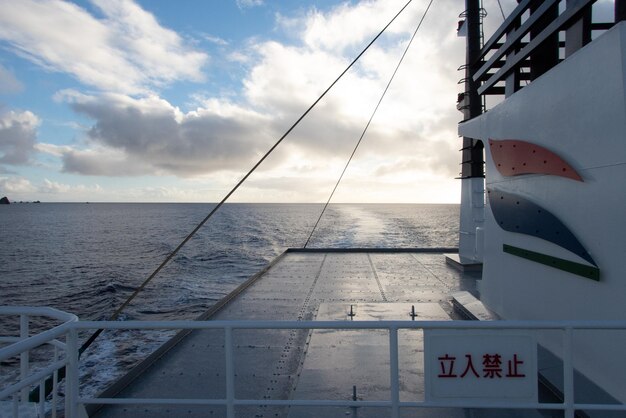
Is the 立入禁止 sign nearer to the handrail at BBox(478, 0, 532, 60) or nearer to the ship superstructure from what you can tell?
the ship superstructure

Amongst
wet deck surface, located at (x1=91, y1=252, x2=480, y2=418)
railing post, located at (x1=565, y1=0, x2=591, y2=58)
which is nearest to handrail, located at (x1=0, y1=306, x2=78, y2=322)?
wet deck surface, located at (x1=91, y1=252, x2=480, y2=418)

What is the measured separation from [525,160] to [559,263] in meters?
1.60

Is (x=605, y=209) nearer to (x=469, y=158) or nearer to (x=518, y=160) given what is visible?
(x=518, y=160)

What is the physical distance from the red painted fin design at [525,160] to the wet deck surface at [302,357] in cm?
293

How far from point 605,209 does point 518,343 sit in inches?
83.6

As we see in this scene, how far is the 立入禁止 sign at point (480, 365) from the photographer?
3.08 m

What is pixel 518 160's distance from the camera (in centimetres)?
626

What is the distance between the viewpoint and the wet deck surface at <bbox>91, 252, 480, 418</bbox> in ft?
15.8

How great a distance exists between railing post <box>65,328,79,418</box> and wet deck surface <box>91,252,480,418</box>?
4.00 ft

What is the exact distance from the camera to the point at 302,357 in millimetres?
6121

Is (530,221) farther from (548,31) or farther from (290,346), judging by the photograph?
(290,346)

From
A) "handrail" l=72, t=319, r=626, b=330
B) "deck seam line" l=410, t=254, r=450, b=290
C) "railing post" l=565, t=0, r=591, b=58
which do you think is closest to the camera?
"handrail" l=72, t=319, r=626, b=330

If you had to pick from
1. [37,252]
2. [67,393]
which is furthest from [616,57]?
[37,252]

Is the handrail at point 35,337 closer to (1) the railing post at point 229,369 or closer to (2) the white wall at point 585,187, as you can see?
(1) the railing post at point 229,369
